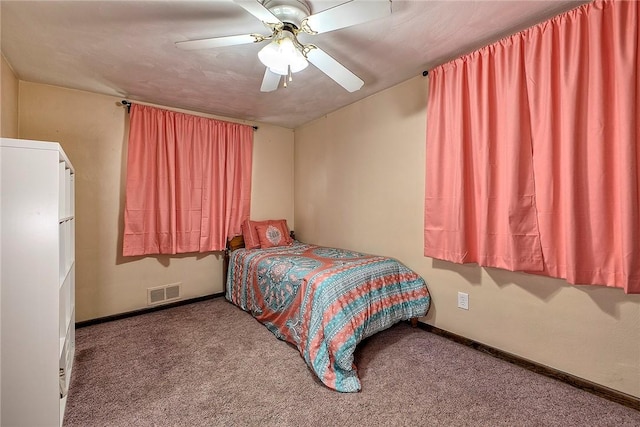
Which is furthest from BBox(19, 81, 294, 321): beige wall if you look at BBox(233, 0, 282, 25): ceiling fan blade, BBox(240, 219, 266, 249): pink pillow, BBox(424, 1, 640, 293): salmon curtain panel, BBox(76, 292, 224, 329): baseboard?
BBox(424, 1, 640, 293): salmon curtain panel

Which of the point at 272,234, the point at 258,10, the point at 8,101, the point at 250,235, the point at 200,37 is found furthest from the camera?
the point at 272,234

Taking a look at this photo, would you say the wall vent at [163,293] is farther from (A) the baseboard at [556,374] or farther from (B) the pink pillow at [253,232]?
(A) the baseboard at [556,374]

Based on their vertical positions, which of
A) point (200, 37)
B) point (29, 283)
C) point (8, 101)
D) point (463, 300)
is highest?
point (200, 37)

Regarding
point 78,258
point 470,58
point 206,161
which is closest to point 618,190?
point 470,58

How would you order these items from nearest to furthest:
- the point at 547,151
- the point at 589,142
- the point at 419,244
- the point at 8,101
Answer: the point at 589,142 < the point at 547,151 < the point at 8,101 < the point at 419,244

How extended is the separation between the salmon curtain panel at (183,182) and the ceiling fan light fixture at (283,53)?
6.23 feet

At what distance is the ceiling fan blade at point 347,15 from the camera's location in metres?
1.21

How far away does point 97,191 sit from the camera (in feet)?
8.99

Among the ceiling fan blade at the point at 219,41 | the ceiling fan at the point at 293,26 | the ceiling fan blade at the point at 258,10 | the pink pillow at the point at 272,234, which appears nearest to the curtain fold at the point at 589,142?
the ceiling fan at the point at 293,26

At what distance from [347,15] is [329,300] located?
1.66 meters

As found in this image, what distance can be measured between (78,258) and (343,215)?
2.74 m

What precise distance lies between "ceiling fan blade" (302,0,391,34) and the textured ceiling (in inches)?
8.8

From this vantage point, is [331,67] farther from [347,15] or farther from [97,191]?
[97,191]

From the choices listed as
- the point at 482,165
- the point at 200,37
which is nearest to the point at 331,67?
the point at 200,37
